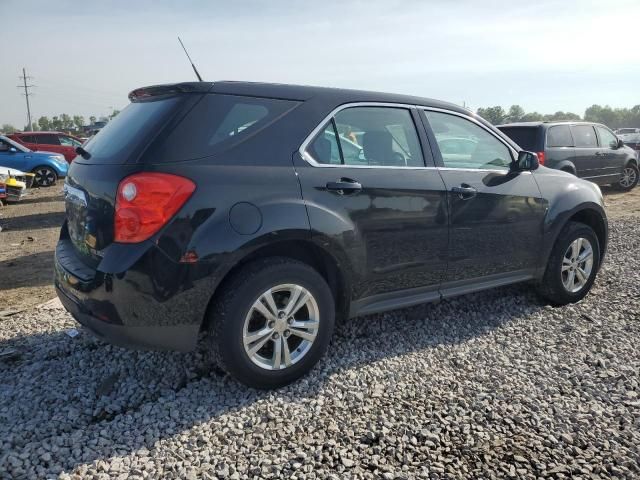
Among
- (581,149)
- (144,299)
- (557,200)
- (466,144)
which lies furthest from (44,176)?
(557,200)

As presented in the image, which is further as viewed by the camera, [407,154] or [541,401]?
[407,154]

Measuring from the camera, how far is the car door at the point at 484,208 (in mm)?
3895

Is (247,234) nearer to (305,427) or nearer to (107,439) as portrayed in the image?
(305,427)

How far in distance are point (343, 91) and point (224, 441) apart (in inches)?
91.2

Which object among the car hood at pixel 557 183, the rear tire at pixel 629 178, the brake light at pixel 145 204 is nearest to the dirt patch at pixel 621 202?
the rear tire at pixel 629 178

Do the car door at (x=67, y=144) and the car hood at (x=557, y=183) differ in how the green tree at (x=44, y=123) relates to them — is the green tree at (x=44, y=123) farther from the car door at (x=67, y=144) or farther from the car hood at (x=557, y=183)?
the car hood at (x=557, y=183)

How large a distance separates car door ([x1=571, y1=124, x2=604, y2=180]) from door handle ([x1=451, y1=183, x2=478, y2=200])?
8.48 metres

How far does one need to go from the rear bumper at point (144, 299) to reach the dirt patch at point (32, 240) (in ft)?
8.96

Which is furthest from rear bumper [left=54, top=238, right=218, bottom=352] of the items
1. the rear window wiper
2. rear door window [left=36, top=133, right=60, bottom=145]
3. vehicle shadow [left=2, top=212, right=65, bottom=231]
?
rear door window [left=36, top=133, right=60, bottom=145]

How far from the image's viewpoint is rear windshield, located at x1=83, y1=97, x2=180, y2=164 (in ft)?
9.57

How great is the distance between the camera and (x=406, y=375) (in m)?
3.39

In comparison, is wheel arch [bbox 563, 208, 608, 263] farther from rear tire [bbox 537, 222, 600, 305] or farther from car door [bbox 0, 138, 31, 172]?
car door [bbox 0, 138, 31, 172]

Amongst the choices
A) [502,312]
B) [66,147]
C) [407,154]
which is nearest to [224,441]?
[407,154]

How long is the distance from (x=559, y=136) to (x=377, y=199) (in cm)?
868
